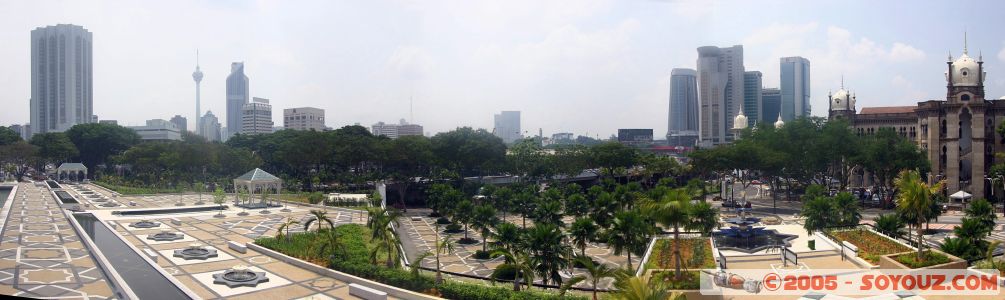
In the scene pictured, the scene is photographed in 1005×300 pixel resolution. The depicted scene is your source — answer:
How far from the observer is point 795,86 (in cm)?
6203

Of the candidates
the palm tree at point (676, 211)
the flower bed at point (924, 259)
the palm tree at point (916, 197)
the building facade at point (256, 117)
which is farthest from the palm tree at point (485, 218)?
the building facade at point (256, 117)

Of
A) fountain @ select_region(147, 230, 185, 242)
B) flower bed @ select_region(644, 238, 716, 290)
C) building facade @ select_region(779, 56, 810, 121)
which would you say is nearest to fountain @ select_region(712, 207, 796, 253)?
flower bed @ select_region(644, 238, 716, 290)

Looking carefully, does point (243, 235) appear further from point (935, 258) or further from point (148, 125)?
point (148, 125)

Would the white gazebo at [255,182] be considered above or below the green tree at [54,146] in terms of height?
below

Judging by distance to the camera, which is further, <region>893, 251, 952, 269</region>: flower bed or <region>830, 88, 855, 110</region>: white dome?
<region>830, 88, 855, 110</region>: white dome

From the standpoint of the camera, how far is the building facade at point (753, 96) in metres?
112

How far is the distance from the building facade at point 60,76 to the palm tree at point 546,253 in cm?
1413

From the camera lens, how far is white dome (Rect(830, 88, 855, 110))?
58.7 meters

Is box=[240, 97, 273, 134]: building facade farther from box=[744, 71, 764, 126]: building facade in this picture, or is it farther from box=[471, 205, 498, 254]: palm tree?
box=[471, 205, 498, 254]: palm tree

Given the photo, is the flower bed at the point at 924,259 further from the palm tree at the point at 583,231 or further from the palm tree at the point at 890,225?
the palm tree at the point at 583,231

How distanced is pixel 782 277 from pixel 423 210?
28.6 meters

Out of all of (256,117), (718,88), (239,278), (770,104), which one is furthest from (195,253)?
(718,88)

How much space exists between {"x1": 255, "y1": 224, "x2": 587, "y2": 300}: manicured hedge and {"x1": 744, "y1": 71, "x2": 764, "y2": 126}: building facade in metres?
97.6

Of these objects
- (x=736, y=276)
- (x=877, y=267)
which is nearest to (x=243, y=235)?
(x=736, y=276)
